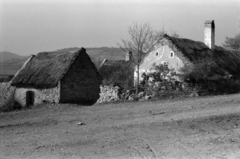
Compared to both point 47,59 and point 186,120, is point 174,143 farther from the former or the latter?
point 47,59

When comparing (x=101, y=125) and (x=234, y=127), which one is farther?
(x=101, y=125)

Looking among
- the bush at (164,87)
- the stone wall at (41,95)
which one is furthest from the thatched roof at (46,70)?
the bush at (164,87)

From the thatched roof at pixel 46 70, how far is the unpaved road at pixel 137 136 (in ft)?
34.8

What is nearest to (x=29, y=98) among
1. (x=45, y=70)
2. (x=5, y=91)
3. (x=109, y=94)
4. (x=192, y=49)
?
(x=45, y=70)

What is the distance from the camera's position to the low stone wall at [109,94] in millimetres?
20278

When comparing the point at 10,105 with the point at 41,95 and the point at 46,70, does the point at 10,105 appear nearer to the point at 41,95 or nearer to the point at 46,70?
the point at 41,95

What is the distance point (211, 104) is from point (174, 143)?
6.54 m

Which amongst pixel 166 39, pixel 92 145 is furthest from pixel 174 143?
pixel 166 39

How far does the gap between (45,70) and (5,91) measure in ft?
16.8

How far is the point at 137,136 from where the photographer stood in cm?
1015

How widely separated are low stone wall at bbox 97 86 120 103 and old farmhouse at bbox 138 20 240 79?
516 cm

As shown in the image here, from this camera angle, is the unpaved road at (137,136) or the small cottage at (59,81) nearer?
the unpaved road at (137,136)

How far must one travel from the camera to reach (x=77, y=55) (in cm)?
2583

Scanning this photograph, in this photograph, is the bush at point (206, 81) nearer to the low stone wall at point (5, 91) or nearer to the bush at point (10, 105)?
the bush at point (10, 105)
